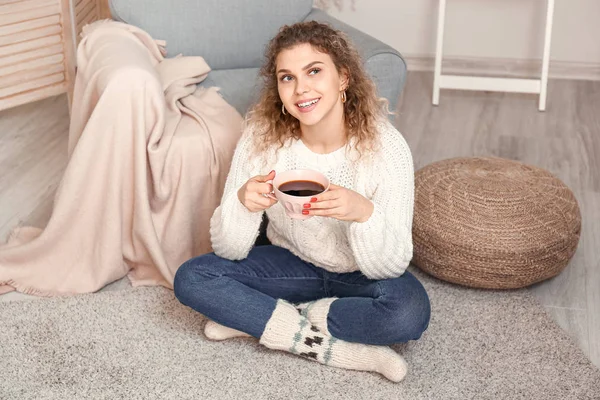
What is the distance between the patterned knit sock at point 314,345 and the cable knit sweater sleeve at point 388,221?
16 cm

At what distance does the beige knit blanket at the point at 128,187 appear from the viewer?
2150 millimetres

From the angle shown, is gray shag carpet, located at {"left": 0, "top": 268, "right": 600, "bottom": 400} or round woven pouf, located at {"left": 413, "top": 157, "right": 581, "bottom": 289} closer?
gray shag carpet, located at {"left": 0, "top": 268, "right": 600, "bottom": 400}

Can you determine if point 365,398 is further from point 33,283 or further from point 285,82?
point 33,283

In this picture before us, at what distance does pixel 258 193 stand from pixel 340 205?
0.61ft

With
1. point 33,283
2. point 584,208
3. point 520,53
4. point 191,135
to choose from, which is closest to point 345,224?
point 191,135

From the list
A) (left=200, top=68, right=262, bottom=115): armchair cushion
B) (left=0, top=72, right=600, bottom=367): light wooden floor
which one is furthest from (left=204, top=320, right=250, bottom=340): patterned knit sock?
(left=200, top=68, right=262, bottom=115): armchair cushion

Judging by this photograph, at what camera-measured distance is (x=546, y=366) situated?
6.26 ft

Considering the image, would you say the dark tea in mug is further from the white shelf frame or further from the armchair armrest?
the white shelf frame

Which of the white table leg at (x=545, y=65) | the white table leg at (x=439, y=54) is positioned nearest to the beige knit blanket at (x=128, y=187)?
the white table leg at (x=439, y=54)

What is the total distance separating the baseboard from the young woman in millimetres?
2128

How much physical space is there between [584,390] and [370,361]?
1.46ft

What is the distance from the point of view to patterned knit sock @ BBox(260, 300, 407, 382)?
6.15ft

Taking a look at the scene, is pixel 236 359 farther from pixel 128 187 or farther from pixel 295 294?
pixel 128 187

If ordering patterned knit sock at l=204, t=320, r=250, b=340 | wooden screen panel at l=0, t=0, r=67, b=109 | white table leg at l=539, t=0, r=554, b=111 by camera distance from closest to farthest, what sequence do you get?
patterned knit sock at l=204, t=320, r=250, b=340 → wooden screen panel at l=0, t=0, r=67, b=109 → white table leg at l=539, t=0, r=554, b=111
